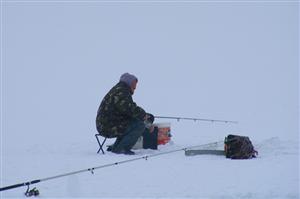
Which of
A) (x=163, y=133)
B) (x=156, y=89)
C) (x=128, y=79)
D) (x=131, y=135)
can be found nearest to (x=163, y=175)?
(x=131, y=135)

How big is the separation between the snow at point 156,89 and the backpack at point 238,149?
14 centimetres

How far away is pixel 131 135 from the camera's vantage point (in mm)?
7555

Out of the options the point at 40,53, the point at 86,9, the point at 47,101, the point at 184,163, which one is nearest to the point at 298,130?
the point at 184,163

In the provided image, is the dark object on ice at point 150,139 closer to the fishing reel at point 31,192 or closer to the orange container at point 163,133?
the orange container at point 163,133

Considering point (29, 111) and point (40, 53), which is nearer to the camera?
point (29, 111)

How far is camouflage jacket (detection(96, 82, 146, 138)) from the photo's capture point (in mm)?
7402

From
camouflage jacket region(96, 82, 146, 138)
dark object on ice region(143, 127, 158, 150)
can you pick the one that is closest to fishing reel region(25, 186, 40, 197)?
camouflage jacket region(96, 82, 146, 138)

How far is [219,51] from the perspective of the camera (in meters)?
49.9

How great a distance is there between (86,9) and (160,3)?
13.0 m

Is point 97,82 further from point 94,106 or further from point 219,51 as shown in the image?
point 219,51

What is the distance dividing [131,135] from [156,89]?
70.5 ft

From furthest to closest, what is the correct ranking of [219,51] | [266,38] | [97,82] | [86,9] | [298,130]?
[86,9] → [266,38] → [219,51] → [97,82] → [298,130]

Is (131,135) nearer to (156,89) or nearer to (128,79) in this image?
(128,79)

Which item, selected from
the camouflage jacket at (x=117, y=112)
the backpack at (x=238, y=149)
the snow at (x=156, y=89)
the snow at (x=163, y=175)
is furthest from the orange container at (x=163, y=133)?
the backpack at (x=238, y=149)
